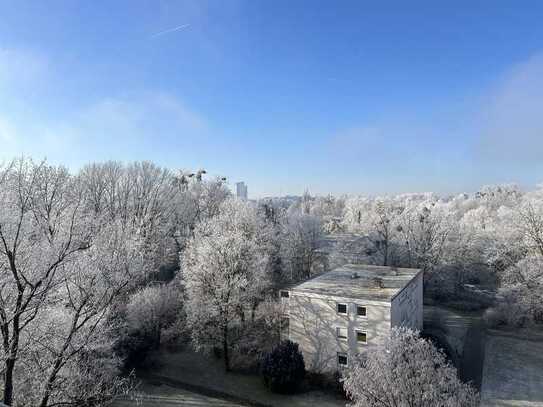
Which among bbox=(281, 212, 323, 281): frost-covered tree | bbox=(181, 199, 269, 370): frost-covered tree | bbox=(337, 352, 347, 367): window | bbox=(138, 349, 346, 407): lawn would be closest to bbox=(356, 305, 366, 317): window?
bbox=(337, 352, 347, 367): window

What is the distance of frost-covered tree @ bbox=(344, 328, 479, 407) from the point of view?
1288 centimetres

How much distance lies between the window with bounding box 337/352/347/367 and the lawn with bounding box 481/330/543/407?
23.3 ft

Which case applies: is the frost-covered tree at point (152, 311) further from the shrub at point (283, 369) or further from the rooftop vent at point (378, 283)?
the rooftop vent at point (378, 283)

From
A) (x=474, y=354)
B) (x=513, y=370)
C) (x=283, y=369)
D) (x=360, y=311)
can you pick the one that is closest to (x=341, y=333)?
(x=360, y=311)

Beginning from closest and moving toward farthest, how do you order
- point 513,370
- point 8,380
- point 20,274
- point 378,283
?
point 8,380, point 20,274, point 513,370, point 378,283

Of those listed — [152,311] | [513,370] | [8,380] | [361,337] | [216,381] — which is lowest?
[216,381]

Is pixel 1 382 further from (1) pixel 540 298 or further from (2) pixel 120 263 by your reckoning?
(1) pixel 540 298

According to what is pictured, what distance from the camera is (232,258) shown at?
2436 centimetres

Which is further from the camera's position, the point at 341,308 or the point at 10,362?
the point at 341,308

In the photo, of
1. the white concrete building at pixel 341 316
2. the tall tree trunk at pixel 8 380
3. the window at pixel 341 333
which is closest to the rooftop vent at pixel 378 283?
the white concrete building at pixel 341 316

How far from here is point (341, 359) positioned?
21609 mm

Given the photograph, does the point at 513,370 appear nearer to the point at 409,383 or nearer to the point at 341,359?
the point at 341,359

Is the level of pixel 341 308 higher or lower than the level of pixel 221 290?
lower

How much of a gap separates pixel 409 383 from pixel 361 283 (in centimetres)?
1138
